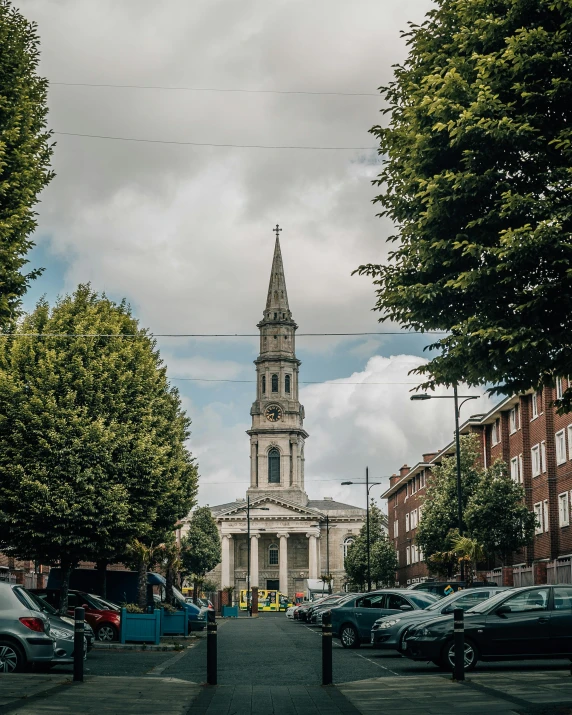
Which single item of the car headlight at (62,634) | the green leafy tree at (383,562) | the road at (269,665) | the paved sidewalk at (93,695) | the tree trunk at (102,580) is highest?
the green leafy tree at (383,562)

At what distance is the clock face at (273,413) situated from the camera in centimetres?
13075

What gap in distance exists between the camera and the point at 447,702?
526 inches

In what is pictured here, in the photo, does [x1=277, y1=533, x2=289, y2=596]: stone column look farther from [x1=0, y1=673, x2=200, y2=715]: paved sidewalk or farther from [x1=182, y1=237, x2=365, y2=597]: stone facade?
[x1=0, y1=673, x2=200, y2=715]: paved sidewalk

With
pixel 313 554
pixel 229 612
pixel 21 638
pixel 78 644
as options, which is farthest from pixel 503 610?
pixel 313 554

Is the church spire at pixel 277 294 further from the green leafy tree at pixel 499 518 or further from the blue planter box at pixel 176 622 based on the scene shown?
the blue planter box at pixel 176 622

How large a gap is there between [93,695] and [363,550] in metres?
72.3

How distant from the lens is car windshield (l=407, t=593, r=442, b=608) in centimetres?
2792

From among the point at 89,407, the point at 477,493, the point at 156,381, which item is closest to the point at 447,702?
the point at 89,407

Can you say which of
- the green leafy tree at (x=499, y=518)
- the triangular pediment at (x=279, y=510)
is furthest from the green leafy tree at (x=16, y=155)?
the triangular pediment at (x=279, y=510)

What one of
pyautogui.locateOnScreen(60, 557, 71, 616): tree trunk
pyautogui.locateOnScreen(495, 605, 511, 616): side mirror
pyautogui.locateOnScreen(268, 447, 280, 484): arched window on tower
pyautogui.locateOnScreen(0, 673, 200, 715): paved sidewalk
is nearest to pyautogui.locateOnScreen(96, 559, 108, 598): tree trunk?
pyautogui.locateOnScreen(60, 557, 71, 616): tree trunk

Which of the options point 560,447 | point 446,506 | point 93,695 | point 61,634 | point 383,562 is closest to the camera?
point 93,695

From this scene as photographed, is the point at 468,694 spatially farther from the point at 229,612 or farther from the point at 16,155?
the point at 229,612

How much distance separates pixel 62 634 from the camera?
18.9m

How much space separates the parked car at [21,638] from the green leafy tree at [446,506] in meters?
32.5
